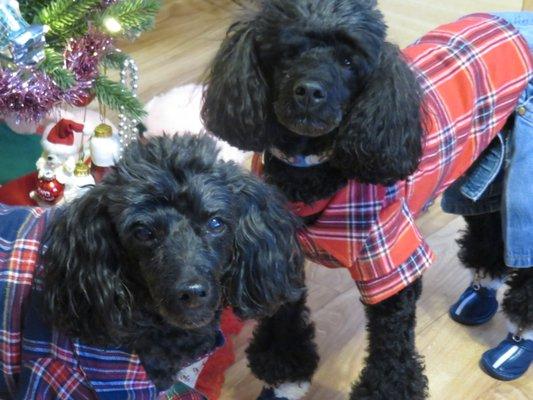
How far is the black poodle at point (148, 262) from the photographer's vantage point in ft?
2.95

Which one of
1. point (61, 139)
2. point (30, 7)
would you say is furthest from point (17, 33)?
point (61, 139)

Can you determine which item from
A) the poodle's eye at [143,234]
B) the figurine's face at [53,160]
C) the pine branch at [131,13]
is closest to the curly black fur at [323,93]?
the poodle's eye at [143,234]

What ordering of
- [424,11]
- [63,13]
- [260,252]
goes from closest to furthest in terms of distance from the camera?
[260,252]
[63,13]
[424,11]

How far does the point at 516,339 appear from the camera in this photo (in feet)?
4.92

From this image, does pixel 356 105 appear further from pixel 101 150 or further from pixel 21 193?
pixel 21 193

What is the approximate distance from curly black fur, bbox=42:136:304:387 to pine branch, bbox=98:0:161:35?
69 cm

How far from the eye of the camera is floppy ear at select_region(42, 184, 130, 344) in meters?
0.92

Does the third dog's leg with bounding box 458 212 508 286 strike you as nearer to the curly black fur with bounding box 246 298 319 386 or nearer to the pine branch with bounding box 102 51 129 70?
the curly black fur with bounding box 246 298 319 386

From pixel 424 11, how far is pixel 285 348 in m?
2.06

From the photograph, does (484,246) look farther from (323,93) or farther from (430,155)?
(323,93)

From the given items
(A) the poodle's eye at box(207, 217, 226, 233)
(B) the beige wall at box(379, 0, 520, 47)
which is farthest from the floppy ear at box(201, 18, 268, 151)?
(B) the beige wall at box(379, 0, 520, 47)

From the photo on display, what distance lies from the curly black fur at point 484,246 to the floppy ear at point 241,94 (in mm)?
624

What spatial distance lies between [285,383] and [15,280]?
63 centimetres

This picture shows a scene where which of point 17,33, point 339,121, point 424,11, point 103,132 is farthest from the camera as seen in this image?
point 424,11
